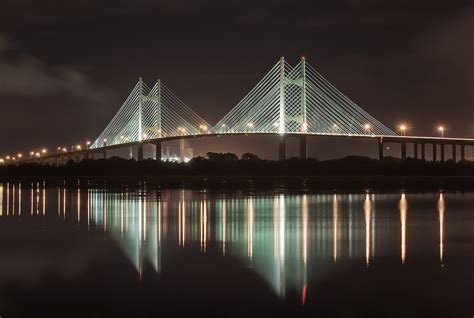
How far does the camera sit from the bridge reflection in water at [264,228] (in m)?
9.73

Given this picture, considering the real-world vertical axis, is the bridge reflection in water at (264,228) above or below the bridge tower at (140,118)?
below

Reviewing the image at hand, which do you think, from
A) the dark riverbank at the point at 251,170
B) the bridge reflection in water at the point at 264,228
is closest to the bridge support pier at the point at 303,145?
the dark riverbank at the point at 251,170

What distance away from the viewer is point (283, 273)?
8727 millimetres

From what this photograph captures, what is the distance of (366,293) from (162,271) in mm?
2753

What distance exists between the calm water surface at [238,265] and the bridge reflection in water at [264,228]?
0.11 feet

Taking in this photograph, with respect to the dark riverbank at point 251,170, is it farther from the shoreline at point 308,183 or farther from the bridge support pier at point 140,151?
the bridge support pier at point 140,151

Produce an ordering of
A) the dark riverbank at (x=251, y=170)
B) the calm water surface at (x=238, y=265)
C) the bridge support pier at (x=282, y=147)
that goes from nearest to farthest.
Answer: the calm water surface at (x=238, y=265)
the dark riverbank at (x=251, y=170)
the bridge support pier at (x=282, y=147)

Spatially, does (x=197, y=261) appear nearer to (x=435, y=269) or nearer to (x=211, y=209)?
A: (x=435, y=269)

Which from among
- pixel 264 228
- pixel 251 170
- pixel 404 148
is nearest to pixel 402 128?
pixel 404 148

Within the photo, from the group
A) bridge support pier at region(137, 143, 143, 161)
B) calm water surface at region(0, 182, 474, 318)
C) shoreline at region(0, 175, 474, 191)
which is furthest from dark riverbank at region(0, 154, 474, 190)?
A: calm water surface at region(0, 182, 474, 318)

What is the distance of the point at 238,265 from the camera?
9.34 metres

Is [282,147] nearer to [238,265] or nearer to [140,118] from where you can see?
[140,118]

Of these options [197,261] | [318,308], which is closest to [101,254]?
[197,261]

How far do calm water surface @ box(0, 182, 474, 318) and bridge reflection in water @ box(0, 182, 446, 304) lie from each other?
1.3 inches
